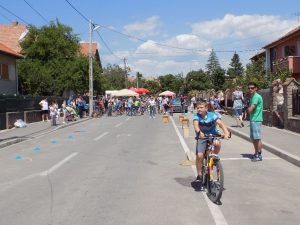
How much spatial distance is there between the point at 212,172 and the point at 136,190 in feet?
4.58

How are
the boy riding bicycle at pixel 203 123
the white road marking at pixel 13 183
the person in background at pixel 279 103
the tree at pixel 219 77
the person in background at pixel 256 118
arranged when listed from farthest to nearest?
the tree at pixel 219 77 < the person in background at pixel 279 103 < the person in background at pixel 256 118 < the white road marking at pixel 13 183 < the boy riding bicycle at pixel 203 123

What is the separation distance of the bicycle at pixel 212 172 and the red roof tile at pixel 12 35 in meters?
56.4

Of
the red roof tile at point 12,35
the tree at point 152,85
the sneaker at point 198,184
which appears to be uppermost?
the red roof tile at point 12,35

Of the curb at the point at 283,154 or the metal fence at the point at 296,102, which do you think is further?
the metal fence at the point at 296,102

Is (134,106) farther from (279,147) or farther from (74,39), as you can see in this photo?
(279,147)

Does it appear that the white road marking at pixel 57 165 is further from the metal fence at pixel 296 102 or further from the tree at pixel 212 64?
the tree at pixel 212 64

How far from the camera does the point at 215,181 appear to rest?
7.17 meters

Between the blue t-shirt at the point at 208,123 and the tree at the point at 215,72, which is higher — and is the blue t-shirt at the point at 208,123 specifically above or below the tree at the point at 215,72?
below

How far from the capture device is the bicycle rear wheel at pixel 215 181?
6938 millimetres

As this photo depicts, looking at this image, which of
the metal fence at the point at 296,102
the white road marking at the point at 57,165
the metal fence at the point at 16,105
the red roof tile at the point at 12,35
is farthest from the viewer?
the red roof tile at the point at 12,35

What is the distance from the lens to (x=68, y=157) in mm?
12812

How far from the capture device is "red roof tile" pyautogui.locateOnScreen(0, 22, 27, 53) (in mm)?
61344

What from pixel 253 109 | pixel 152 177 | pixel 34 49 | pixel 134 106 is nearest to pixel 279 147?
pixel 253 109

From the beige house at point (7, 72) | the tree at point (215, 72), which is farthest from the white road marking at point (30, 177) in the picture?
the tree at point (215, 72)
